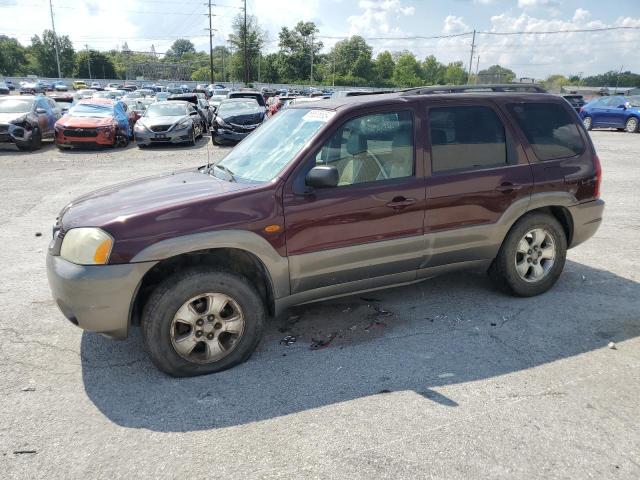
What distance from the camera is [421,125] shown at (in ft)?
12.9

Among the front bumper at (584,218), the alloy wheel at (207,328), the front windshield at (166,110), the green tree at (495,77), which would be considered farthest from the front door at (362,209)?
the green tree at (495,77)

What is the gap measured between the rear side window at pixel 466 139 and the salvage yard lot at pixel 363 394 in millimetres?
1317

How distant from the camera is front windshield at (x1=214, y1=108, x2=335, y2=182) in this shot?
3684 millimetres

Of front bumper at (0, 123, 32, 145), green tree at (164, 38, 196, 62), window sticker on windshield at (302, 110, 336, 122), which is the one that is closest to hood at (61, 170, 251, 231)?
window sticker on windshield at (302, 110, 336, 122)

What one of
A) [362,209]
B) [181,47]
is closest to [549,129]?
[362,209]

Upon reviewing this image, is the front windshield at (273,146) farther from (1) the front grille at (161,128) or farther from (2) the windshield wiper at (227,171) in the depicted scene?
(1) the front grille at (161,128)

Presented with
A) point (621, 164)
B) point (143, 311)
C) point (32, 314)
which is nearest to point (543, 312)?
point (143, 311)

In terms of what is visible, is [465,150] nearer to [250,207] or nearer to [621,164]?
[250,207]

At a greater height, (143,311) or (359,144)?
(359,144)

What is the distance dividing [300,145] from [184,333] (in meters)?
1.60

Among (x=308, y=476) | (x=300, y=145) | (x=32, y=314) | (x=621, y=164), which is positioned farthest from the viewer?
(x=621, y=164)

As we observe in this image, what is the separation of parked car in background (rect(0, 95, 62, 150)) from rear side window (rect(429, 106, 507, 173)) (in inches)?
584

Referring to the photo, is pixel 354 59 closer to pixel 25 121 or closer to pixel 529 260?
pixel 25 121

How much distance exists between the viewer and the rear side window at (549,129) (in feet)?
14.3
